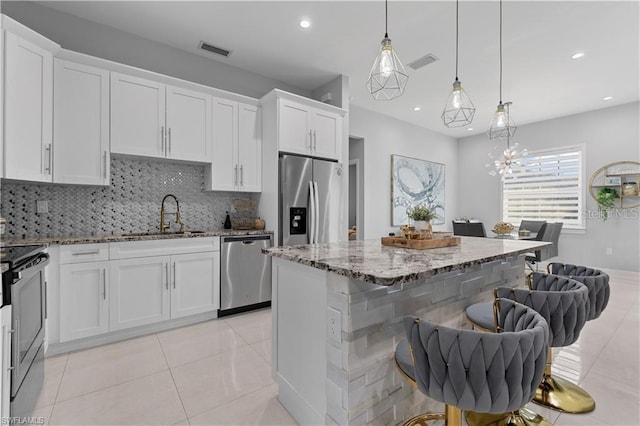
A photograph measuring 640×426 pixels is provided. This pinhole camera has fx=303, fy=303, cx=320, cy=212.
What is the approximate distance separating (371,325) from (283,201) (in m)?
2.42

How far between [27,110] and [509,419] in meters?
3.90

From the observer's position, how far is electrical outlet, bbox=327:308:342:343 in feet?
4.52

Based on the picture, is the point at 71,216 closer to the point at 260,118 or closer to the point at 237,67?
the point at 260,118

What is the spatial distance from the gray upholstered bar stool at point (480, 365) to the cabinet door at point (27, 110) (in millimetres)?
3056

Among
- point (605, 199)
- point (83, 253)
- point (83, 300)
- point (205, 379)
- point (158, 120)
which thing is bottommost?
point (205, 379)

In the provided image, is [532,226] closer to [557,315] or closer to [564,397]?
[564,397]

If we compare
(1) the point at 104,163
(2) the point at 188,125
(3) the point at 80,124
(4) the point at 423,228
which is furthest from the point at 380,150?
(3) the point at 80,124

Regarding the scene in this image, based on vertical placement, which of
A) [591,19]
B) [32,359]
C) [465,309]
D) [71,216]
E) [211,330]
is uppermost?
[591,19]

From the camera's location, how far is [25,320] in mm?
1562

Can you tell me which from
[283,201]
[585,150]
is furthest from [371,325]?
[585,150]

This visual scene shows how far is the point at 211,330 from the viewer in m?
2.96

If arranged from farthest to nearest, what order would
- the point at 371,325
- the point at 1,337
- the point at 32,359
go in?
the point at 32,359 → the point at 371,325 → the point at 1,337

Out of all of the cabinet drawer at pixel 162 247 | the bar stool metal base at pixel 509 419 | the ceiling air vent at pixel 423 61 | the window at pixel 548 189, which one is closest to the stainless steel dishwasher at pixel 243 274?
the cabinet drawer at pixel 162 247

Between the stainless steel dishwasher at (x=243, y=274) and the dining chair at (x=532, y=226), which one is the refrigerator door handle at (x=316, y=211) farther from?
the dining chair at (x=532, y=226)
